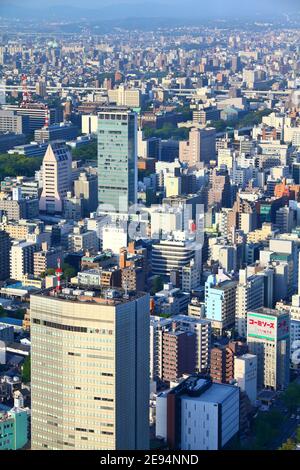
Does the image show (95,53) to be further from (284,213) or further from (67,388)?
(67,388)

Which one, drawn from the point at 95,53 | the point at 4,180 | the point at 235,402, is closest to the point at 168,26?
the point at 4,180

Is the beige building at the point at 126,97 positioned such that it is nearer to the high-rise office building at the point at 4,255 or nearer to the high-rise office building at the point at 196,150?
the high-rise office building at the point at 196,150

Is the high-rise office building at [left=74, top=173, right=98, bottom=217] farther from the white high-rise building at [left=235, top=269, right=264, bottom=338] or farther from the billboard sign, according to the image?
the billboard sign

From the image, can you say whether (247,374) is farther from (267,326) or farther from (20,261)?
→ (20,261)

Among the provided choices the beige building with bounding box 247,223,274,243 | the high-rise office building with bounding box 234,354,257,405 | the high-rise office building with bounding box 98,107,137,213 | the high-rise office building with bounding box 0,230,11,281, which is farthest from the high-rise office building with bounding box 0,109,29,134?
the high-rise office building with bounding box 234,354,257,405

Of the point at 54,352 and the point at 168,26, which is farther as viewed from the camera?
the point at 168,26

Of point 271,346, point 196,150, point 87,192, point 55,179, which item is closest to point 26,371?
point 271,346
